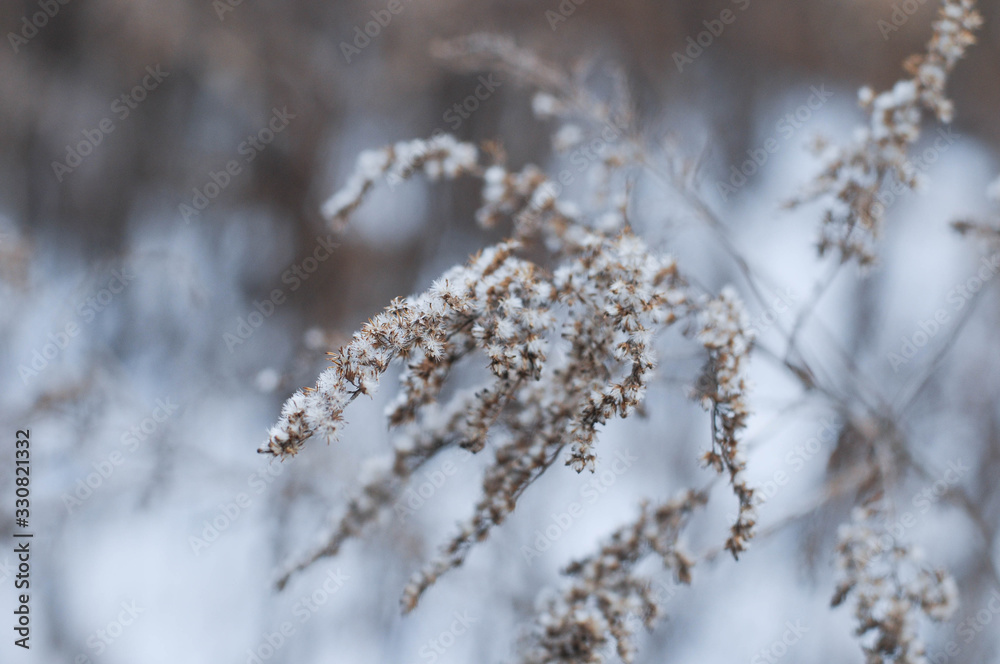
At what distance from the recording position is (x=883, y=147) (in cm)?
86

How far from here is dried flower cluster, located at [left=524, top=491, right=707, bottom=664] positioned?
2.41 feet

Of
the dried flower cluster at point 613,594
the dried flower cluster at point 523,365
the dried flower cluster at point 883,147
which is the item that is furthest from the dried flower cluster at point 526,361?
the dried flower cluster at point 883,147

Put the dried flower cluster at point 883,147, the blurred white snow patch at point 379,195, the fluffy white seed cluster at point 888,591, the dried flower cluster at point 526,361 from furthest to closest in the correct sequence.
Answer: the blurred white snow patch at point 379,195
the dried flower cluster at point 883,147
the fluffy white seed cluster at point 888,591
the dried flower cluster at point 526,361

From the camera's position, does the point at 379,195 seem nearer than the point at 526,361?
No

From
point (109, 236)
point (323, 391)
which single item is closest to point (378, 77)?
point (109, 236)

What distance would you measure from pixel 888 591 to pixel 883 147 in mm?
607

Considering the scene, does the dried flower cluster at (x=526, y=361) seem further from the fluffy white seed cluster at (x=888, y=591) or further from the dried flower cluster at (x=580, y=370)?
the fluffy white seed cluster at (x=888, y=591)

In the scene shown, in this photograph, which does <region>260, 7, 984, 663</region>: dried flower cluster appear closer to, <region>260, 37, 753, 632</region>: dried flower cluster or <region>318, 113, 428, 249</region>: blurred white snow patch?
<region>260, 37, 753, 632</region>: dried flower cluster

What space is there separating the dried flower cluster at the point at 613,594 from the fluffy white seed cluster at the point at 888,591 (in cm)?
21

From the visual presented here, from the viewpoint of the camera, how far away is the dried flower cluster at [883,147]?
841mm

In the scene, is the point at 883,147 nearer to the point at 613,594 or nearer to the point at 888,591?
the point at 888,591

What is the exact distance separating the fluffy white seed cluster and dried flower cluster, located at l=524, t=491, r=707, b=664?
0.21 metres

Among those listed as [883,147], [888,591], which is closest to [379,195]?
[883,147]

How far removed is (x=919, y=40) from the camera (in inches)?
86.4
